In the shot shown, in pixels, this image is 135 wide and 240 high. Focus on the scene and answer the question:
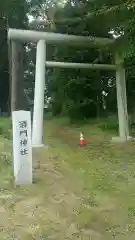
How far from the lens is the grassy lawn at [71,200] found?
3799 mm

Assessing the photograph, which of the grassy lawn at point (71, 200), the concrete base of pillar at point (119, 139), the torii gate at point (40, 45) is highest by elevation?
the torii gate at point (40, 45)

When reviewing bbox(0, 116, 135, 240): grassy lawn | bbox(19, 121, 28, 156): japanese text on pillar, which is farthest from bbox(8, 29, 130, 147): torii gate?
bbox(19, 121, 28, 156): japanese text on pillar

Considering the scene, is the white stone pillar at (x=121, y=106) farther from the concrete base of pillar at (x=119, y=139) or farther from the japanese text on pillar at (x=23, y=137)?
the japanese text on pillar at (x=23, y=137)

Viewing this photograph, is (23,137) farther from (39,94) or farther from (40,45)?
(40,45)

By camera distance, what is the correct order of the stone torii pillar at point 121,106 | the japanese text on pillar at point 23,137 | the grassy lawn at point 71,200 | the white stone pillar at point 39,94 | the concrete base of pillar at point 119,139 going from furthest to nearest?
the stone torii pillar at point 121,106 → the concrete base of pillar at point 119,139 → the white stone pillar at point 39,94 → the japanese text on pillar at point 23,137 → the grassy lawn at point 71,200

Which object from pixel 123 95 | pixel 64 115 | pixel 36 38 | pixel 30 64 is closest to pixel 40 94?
pixel 36 38

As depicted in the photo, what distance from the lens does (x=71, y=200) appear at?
4.83 metres

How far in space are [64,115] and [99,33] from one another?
6.67 metres

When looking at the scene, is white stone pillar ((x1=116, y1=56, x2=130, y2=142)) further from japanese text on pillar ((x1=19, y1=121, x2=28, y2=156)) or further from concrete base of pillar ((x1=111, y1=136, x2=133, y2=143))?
japanese text on pillar ((x1=19, y1=121, x2=28, y2=156))

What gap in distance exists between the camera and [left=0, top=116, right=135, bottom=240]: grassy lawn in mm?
3799

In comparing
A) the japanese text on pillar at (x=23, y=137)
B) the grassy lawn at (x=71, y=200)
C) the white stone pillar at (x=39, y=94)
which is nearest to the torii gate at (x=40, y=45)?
the white stone pillar at (x=39, y=94)

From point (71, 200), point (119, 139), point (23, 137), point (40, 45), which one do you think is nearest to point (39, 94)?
point (40, 45)

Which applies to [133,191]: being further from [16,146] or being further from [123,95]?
[123,95]

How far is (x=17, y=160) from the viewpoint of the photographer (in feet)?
17.7
